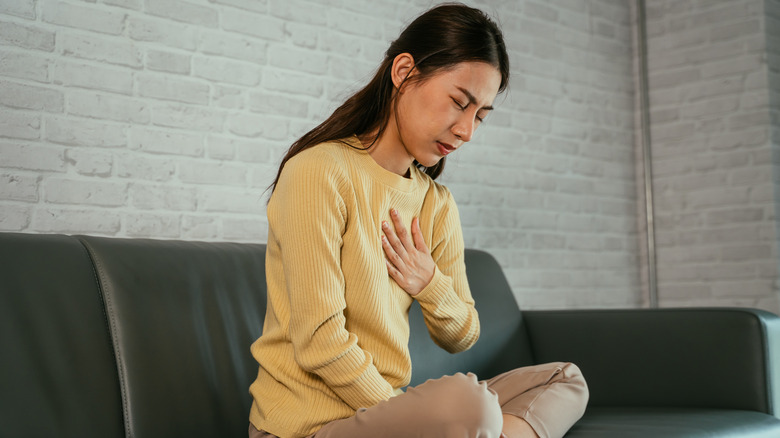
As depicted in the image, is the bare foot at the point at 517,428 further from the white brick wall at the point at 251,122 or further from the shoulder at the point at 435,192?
the white brick wall at the point at 251,122

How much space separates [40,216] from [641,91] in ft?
8.22

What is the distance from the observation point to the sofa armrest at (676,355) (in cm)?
180

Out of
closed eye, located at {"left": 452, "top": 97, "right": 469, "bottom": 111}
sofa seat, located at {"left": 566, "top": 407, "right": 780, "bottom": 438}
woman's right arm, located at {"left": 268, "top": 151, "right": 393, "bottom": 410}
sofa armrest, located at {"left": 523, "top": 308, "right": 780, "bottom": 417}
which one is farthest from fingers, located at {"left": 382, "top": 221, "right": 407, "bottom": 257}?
sofa armrest, located at {"left": 523, "top": 308, "right": 780, "bottom": 417}

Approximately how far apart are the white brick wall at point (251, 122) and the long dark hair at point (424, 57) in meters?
0.75

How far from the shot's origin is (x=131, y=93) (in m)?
2.00

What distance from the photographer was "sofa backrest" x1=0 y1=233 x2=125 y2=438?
1243 mm

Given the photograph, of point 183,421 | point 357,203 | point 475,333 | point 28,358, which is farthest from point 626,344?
point 28,358

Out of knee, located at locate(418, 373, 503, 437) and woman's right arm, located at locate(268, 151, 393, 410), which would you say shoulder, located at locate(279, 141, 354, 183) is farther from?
knee, located at locate(418, 373, 503, 437)

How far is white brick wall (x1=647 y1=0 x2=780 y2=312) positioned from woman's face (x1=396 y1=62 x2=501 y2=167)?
2073mm

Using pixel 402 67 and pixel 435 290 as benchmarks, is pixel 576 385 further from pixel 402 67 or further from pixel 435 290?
pixel 402 67

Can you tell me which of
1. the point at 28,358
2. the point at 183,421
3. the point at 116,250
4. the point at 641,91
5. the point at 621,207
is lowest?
the point at 183,421

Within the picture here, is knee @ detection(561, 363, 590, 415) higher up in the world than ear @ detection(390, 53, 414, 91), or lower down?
lower down

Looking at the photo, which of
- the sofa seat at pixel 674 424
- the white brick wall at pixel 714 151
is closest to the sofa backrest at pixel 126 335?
the sofa seat at pixel 674 424

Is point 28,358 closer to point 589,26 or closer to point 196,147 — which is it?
point 196,147
